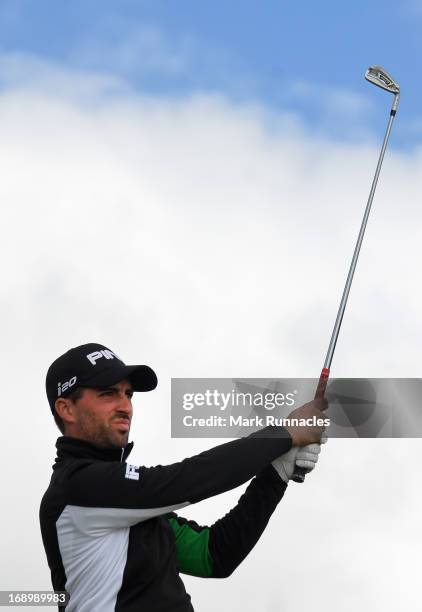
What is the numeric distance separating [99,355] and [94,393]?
0.27 m

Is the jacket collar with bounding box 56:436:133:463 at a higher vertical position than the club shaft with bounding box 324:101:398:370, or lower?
lower

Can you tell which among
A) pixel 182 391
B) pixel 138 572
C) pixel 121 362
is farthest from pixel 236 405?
pixel 138 572

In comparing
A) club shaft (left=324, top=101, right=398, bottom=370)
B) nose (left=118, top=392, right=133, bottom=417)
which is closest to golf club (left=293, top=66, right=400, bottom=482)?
club shaft (left=324, top=101, right=398, bottom=370)

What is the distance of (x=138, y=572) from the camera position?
483 cm

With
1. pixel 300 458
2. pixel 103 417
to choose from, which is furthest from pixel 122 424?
pixel 300 458

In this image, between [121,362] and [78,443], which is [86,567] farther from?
[121,362]

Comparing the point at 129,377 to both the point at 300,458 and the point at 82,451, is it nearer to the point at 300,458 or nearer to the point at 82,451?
the point at 82,451

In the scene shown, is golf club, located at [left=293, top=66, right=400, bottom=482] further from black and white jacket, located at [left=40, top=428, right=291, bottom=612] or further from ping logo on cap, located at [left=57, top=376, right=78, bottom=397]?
ping logo on cap, located at [left=57, top=376, right=78, bottom=397]

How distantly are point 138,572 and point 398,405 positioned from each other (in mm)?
3905

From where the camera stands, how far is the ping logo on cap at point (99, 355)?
5296 mm

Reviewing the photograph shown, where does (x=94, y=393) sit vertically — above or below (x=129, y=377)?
below

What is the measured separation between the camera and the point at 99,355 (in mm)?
5352

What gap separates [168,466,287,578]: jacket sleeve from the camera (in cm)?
540

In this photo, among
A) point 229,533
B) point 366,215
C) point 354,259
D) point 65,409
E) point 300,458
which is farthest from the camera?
point 366,215
